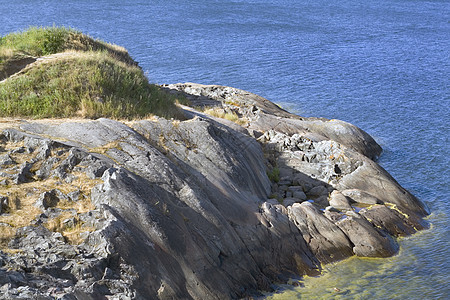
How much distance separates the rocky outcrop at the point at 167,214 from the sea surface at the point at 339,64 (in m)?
1.42

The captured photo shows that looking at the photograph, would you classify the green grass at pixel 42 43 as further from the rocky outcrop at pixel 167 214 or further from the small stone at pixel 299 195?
the small stone at pixel 299 195

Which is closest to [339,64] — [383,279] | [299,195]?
[299,195]

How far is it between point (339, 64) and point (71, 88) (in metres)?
37.9

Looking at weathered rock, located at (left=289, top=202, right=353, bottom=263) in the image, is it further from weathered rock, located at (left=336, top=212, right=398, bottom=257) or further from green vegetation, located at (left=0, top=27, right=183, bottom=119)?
green vegetation, located at (left=0, top=27, right=183, bottom=119)

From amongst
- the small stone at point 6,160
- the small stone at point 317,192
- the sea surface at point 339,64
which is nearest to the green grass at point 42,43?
the small stone at point 6,160

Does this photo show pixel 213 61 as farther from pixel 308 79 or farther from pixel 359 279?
pixel 359 279

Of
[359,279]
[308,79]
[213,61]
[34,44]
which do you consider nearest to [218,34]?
[213,61]

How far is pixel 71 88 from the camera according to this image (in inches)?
840

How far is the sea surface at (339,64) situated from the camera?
747 inches

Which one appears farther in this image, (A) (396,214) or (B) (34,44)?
(B) (34,44)

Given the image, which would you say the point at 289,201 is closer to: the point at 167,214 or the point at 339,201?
the point at 339,201

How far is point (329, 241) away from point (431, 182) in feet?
35.4

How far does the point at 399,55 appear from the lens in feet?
186

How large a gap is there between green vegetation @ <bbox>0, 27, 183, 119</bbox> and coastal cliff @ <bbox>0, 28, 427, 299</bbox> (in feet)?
6.27
